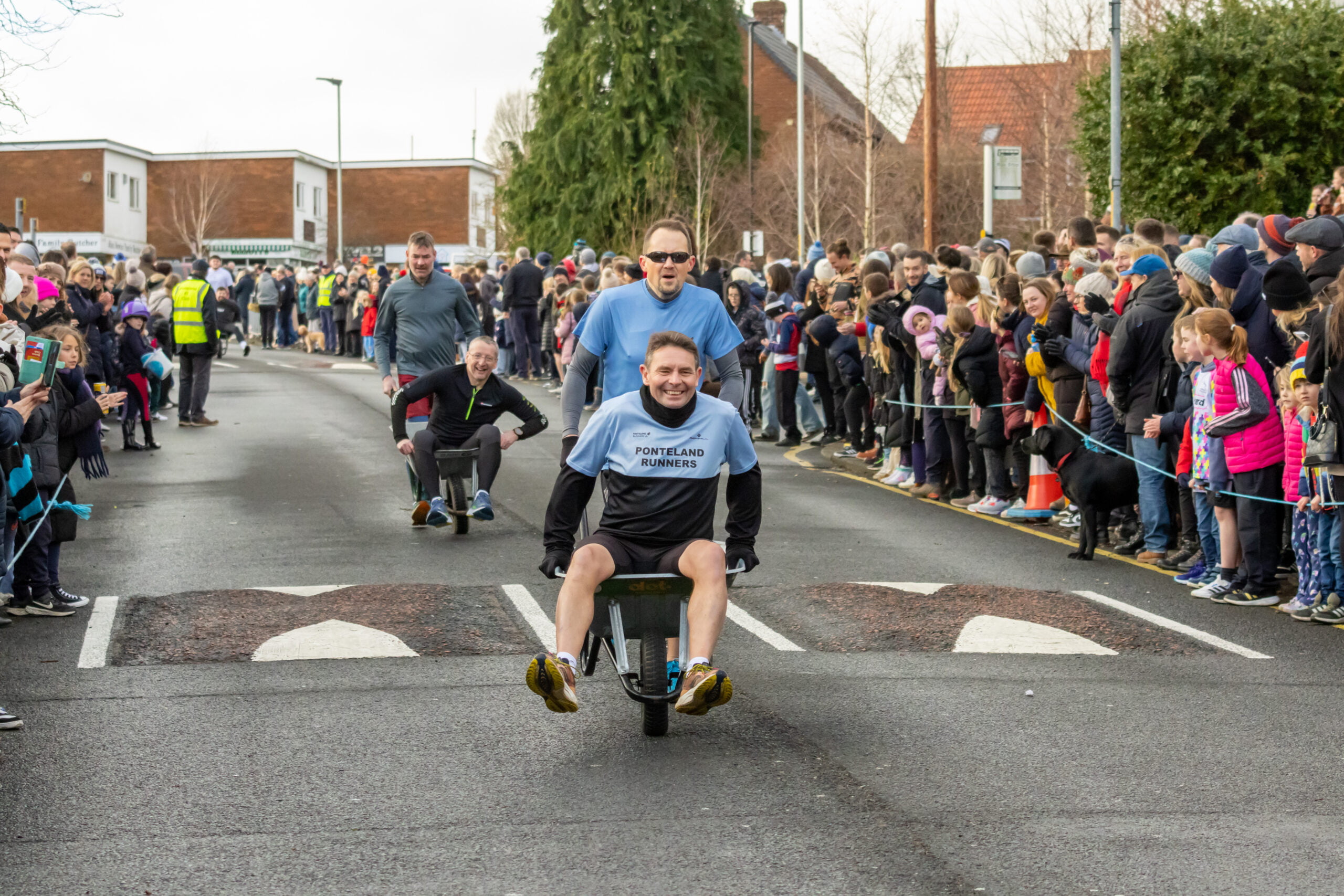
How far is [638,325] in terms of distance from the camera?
8234mm

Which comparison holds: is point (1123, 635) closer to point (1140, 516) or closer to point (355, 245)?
point (1140, 516)

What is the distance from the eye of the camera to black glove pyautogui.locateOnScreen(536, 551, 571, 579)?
21.9ft

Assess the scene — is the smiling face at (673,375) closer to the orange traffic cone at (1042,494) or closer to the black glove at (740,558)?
the black glove at (740,558)

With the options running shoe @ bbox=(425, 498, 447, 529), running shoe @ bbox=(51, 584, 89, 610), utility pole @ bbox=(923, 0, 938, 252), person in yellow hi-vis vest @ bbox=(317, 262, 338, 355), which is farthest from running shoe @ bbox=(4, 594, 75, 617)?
person in yellow hi-vis vest @ bbox=(317, 262, 338, 355)

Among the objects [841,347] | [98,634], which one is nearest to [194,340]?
[841,347]

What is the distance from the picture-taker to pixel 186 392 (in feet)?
71.0

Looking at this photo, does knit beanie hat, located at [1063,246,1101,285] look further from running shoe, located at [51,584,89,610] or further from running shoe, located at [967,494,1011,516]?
running shoe, located at [51,584,89,610]

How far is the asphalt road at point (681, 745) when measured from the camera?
5.17m

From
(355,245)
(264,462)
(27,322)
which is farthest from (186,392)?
(355,245)

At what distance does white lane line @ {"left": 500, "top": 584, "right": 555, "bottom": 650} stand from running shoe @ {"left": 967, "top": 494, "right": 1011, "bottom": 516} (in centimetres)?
492

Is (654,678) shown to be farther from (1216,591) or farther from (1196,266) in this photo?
(1196,266)

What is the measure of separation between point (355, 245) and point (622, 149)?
1319 inches

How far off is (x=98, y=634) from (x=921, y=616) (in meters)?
4.32

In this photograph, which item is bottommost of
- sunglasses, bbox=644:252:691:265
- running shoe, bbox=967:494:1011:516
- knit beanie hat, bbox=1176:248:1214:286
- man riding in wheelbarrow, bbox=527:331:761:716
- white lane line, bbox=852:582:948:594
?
white lane line, bbox=852:582:948:594
